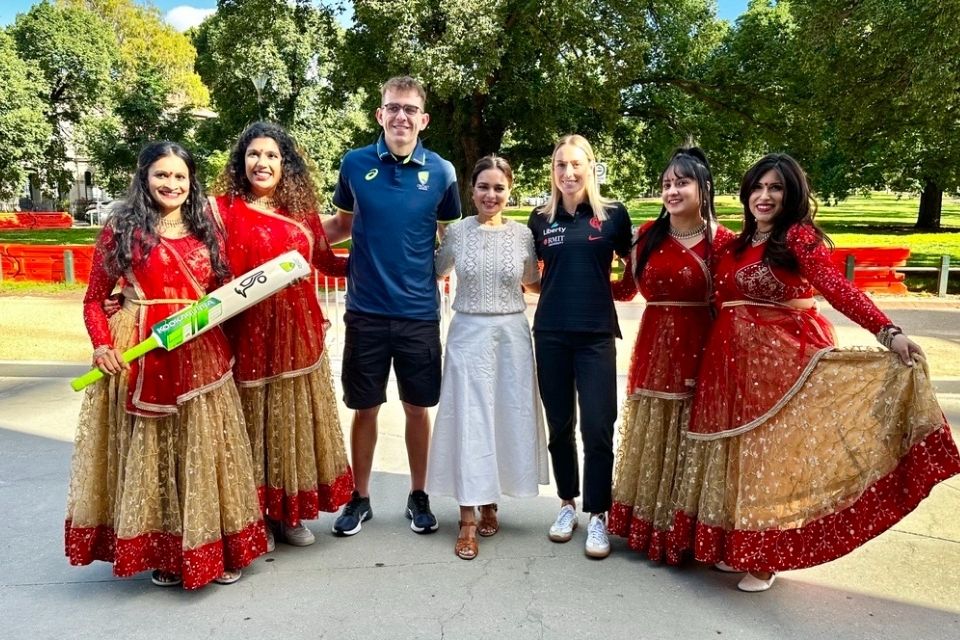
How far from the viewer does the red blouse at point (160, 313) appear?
3002mm

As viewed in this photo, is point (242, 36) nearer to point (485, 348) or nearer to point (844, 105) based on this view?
point (844, 105)

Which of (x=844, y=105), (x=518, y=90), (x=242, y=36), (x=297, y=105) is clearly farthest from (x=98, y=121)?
(x=844, y=105)

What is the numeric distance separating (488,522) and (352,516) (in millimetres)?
732

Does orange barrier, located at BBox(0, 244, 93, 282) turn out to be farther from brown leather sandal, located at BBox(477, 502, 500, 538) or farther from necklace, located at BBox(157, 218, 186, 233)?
brown leather sandal, located at BBox(477, 502, 500, 538)

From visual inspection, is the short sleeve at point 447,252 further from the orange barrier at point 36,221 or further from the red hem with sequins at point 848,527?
the orange barrier at point 36,221

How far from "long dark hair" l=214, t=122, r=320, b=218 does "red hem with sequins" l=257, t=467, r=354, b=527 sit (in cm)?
136

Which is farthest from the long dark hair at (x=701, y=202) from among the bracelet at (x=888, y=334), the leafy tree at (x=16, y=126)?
the leafy tree at (x=16, y=126)

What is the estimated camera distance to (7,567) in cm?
346

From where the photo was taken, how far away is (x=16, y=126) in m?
23.0

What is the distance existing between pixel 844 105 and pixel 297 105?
17993mm

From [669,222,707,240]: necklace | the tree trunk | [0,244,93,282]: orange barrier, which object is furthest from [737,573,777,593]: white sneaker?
the tree trunk

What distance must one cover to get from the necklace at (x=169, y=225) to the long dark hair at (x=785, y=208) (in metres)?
2.49

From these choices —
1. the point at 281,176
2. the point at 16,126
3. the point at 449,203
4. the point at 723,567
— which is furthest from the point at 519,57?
the point at 16,126

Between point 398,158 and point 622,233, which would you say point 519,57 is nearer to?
point 398,158
